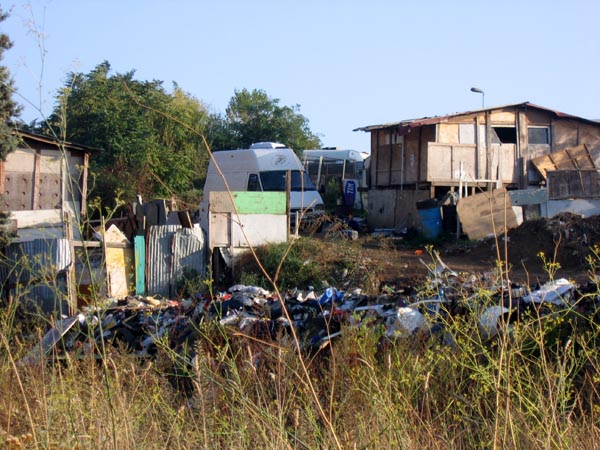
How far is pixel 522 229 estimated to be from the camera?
17.7m

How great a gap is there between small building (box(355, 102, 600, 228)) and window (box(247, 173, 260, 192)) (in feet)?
13.4

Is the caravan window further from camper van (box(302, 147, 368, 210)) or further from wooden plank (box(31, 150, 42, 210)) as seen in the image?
camper van (box(302, 147, 368, 210))

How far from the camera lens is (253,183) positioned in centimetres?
2356

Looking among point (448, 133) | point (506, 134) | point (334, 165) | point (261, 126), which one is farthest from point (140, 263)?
point (261, 126)

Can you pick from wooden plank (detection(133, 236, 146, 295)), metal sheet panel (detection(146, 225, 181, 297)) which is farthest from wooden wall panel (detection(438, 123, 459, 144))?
wooden plank (detection(133, 236, 146, 295))

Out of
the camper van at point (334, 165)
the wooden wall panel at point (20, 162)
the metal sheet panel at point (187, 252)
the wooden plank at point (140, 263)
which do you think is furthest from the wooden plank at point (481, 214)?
the camper van at point (334, 165)

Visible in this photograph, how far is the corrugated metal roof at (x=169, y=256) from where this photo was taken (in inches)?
574

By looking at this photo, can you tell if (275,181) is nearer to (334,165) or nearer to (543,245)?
(543,245)

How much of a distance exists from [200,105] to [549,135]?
28400mm

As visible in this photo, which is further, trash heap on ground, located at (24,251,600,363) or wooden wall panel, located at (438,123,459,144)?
wooden wall panel, located at (438,123,459,144)

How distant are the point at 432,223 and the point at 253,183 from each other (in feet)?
19.7

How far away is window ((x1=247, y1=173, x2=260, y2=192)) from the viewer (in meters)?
23.4

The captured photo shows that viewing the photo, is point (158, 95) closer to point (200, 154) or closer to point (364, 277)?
point (200, 154)

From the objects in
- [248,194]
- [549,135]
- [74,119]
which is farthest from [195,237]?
[74,119]
